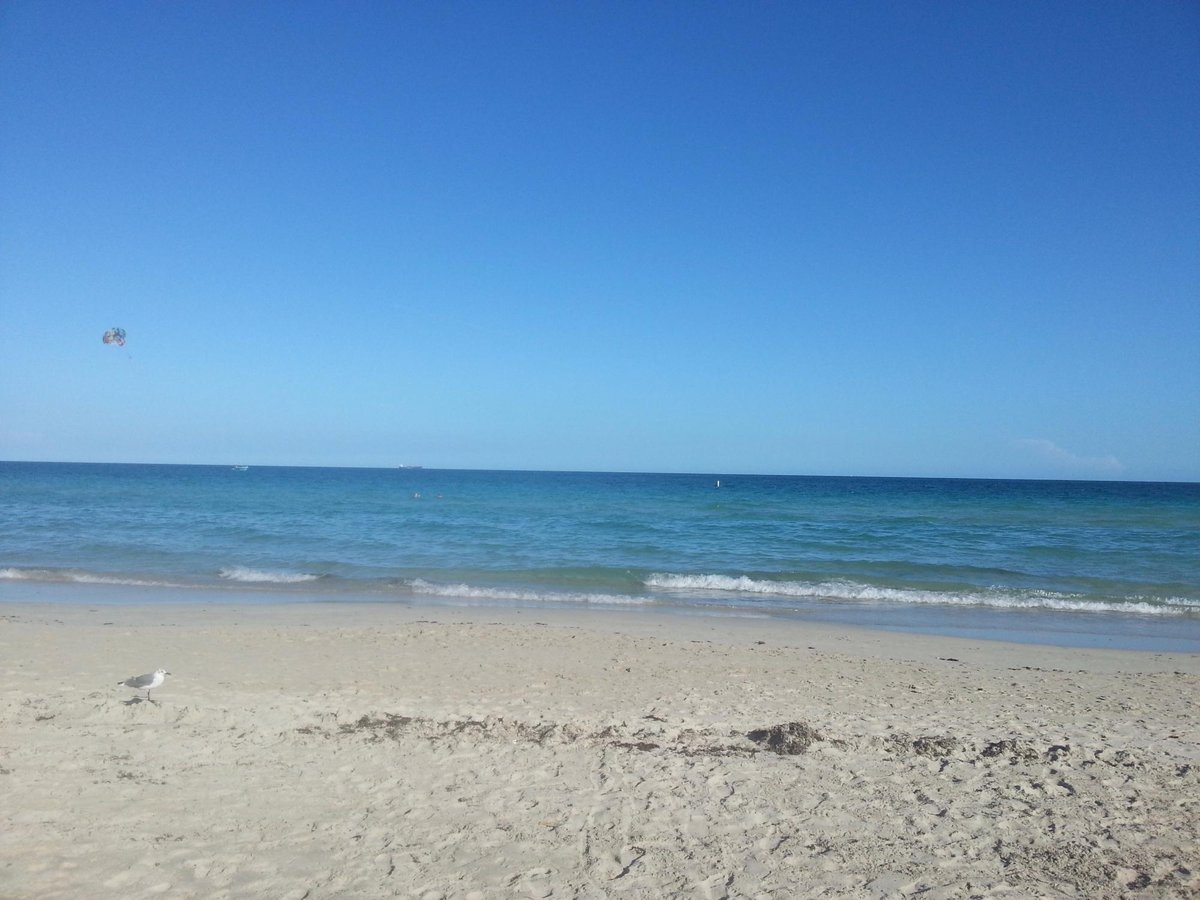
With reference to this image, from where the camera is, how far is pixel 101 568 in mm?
18734

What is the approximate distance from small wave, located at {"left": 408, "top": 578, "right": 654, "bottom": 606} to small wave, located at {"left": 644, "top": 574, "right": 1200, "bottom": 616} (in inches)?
72.1

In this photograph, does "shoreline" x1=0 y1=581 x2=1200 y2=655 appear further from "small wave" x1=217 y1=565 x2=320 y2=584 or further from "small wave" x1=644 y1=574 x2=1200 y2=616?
"small wave" x1=217 y1=565 x2=320 y2=584

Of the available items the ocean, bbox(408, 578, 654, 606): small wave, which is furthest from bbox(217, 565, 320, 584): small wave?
bbox(408, 578, 654, 606): small wave

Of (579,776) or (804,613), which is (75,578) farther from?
(579,776)

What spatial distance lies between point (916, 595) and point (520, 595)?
27.9 ft

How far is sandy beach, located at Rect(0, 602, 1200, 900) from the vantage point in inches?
172

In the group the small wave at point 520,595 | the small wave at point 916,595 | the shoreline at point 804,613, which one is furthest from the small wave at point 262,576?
the small wave at point 916,595

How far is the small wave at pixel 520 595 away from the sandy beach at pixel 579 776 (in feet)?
19.1

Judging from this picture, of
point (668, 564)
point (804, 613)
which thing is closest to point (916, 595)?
point (804, 613)

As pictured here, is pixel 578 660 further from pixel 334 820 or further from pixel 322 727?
pixel 334 820

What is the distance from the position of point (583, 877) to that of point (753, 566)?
1674 cm

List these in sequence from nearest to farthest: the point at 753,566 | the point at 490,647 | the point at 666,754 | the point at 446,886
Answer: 1. the point at 446,886
2. the point at 666,754
3. the point at 490,647
4. the point at 753,566

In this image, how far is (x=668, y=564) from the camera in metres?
20.6

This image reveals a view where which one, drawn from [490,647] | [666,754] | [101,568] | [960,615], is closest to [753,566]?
[960,615]
